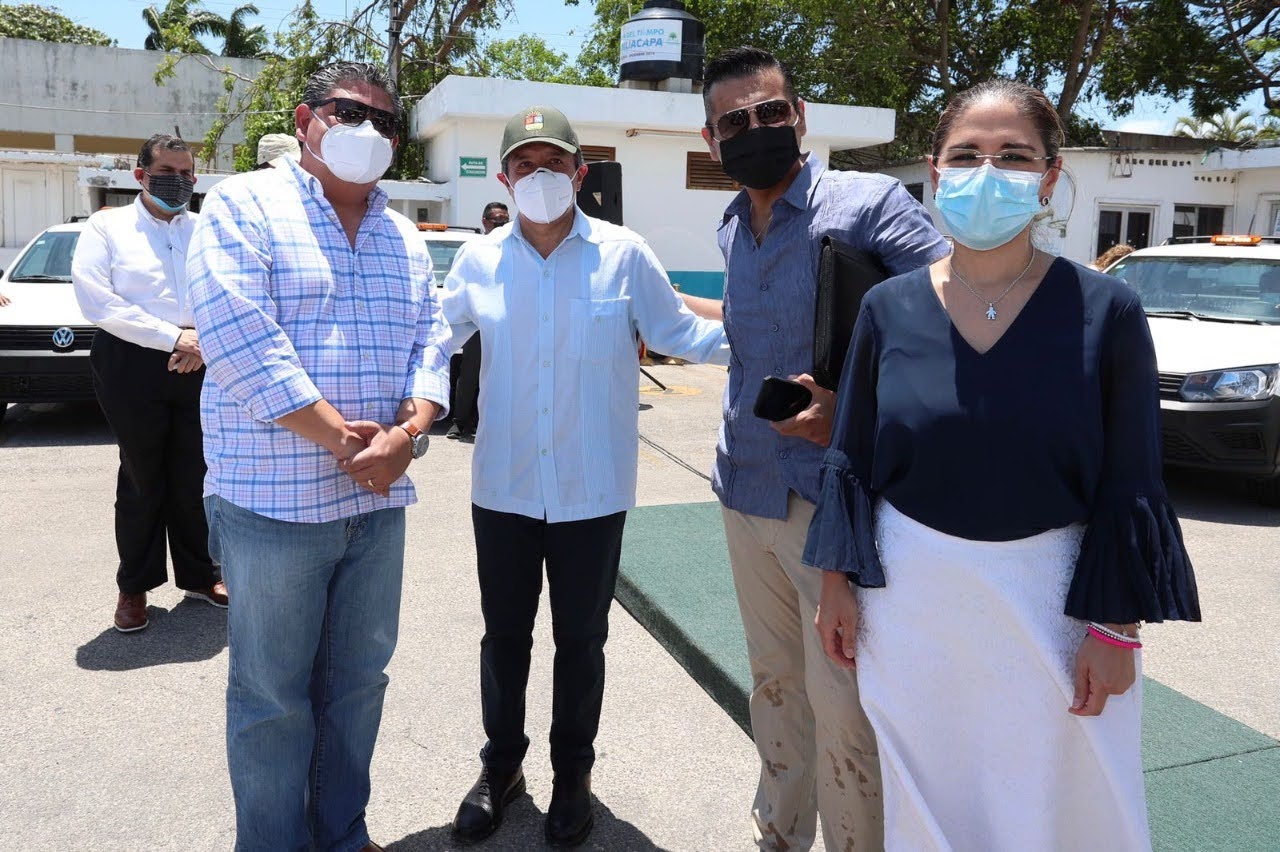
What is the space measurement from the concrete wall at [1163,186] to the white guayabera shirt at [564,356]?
1941 centimetres

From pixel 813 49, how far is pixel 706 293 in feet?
30.9

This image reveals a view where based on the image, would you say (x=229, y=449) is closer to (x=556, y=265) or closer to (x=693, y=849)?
(x=556, y=265)

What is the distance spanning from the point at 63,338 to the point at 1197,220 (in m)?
22.3

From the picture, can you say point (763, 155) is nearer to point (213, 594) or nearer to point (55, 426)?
point (213, 594)

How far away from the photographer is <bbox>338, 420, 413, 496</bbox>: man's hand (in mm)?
2531

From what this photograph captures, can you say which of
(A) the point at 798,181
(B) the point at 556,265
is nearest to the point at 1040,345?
(A) the point at 798,181

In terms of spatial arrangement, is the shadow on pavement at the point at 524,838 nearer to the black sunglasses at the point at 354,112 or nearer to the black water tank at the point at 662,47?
the black sunglasses at the point at 354,112

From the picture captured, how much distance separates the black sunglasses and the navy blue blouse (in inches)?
60.7

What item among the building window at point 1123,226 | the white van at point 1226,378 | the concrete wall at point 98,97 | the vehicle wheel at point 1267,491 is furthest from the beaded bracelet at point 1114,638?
the concrete wall at point 98,97

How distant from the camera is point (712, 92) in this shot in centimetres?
281

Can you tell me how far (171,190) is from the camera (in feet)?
15.6

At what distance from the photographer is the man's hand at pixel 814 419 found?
8.06 feet

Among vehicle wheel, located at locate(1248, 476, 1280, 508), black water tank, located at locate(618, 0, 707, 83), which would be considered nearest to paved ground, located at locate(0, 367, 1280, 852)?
vehicle wheel, located at locate(1248, 476, 1280, 508)

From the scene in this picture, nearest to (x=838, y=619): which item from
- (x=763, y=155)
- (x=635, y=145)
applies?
(x=763, y=155)
